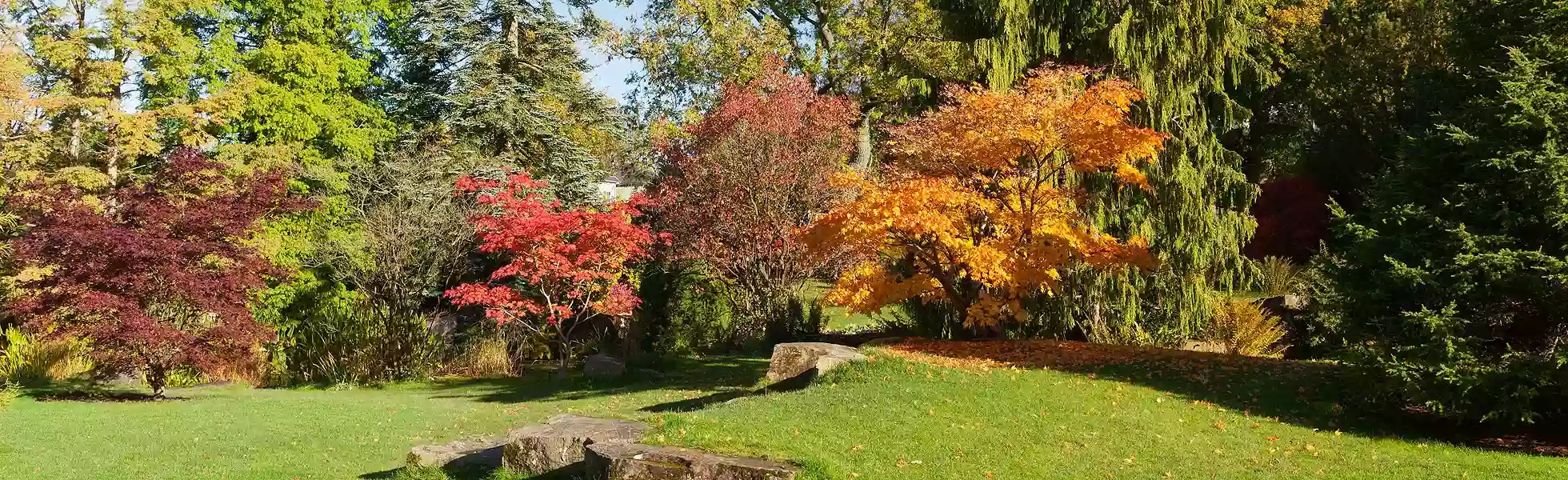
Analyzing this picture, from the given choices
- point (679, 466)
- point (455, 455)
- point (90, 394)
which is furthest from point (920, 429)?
point (90, 394)

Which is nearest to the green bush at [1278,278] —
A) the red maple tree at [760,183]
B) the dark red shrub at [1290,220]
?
the dark red shrub at [1290,220]

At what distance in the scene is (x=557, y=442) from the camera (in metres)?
8.43

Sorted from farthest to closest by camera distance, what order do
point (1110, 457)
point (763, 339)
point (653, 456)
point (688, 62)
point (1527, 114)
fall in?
point (688, 62)
point (763, 339)
point (1527, 114)
point (1110, 457)
point (653, 456)

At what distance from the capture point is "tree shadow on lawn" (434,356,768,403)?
1483 cm

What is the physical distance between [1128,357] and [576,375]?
9185mm

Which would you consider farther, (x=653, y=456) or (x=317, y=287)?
(x=317, y=287)

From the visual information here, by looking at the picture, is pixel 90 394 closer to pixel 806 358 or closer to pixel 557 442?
pixel 557 442

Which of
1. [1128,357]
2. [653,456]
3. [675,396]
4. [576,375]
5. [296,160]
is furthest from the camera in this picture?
[296,160]

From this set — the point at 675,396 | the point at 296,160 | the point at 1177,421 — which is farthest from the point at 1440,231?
the point at 296,160

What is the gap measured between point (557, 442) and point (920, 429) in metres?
3.10

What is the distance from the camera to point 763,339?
767 inches

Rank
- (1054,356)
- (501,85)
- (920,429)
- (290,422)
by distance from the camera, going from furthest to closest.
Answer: (501,85), (1054,356), (290,422), (920,429)

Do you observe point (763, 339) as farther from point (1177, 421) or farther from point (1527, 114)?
point (1527, 114)

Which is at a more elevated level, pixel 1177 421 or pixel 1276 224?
pixel 1276 224
